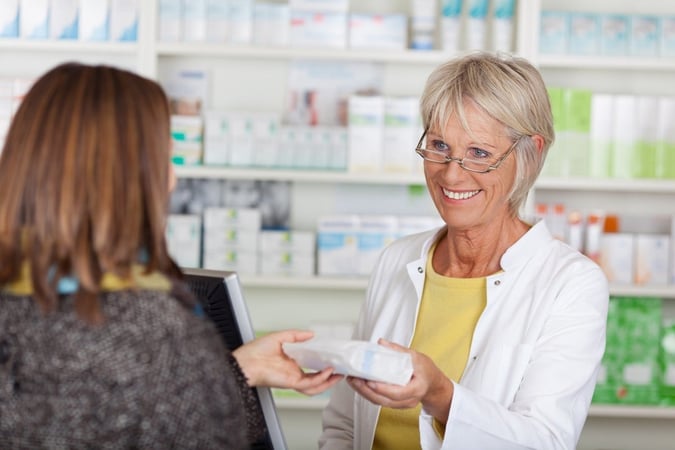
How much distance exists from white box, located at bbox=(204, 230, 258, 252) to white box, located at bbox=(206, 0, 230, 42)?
72cm

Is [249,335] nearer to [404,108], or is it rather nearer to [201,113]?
[404,108]

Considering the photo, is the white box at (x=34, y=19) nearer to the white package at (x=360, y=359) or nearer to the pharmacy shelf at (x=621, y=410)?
the pharmacy shelf at (x=621, y=410)

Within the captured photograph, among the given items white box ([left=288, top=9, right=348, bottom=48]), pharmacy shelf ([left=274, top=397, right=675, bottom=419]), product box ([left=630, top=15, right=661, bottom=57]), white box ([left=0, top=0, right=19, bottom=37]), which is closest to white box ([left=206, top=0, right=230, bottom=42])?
white box ([left=288, top=9, right=348, bottom=48])

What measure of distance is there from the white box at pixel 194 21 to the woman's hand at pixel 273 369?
221 cm

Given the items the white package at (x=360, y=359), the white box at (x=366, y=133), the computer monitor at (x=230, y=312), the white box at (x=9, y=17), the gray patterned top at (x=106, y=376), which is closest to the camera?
the gray patterned top at (x=106, y=376)

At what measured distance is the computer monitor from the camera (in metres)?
1.62

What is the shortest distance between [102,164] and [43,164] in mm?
73

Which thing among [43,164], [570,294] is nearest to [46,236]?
[43,164]

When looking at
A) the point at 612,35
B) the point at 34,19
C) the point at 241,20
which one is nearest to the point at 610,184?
the point at 612,35

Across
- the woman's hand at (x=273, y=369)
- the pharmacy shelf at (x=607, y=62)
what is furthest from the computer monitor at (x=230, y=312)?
the pharmacy shelf at (x=607, y=62)

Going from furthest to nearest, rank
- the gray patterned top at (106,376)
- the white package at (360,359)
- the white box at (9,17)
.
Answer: the white box at (9,17), the white package at (360,359), the gray patterned top at (106,376)

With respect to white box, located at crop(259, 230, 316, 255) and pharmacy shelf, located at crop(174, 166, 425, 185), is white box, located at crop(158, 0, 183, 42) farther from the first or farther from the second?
white box, located at crop(259, 230, 316, 255)

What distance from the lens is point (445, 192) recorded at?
2127 mm

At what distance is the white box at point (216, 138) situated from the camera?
3639mm
